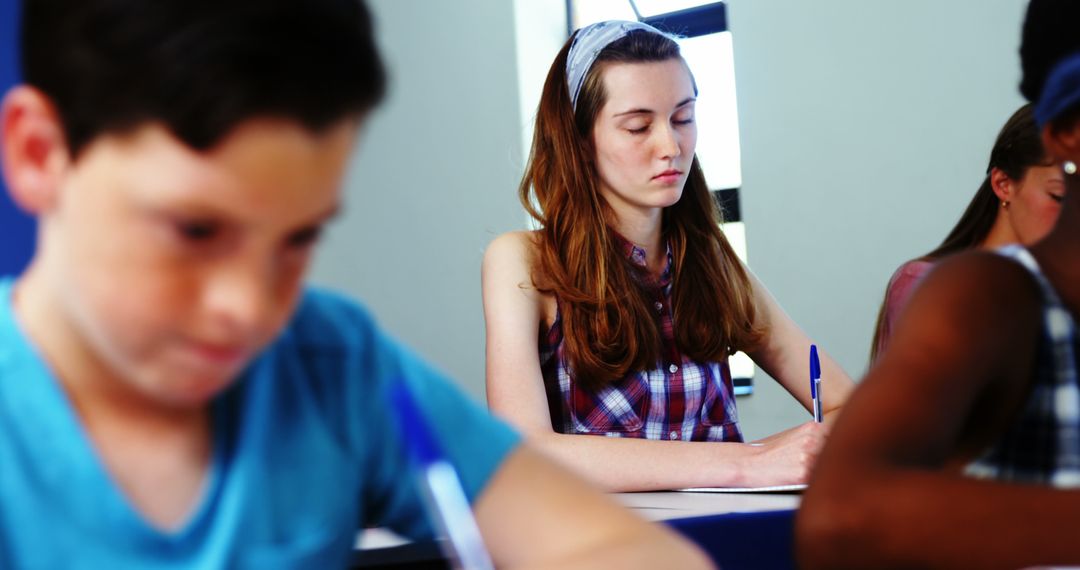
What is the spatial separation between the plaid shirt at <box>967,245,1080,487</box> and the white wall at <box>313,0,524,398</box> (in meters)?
3.14

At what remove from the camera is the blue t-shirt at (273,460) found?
598 mm

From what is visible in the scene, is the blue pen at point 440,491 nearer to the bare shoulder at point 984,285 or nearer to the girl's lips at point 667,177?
the bare shoulder at point 984,285

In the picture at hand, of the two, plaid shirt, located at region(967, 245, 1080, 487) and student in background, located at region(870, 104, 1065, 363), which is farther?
student in background, located at region(870, 104, 1065, 363)

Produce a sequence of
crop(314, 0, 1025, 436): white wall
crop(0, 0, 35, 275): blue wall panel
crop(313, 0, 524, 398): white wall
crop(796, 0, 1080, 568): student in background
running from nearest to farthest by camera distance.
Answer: crop(796, 0, 1080, 568): student in background → crop(0, 0, 35, 275): blue wall panel → crop(314, 0, 1025, 436): white wall → crop(313, 0, 524, 398): white wall

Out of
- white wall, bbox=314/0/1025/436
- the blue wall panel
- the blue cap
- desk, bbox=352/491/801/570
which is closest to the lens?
the blue cap

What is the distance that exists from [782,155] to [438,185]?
1.25m

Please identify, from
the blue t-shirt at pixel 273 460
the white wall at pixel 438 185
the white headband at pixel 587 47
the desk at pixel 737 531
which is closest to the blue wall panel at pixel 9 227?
the desk at pixel 737 531

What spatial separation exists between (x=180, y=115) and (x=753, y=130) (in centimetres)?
338

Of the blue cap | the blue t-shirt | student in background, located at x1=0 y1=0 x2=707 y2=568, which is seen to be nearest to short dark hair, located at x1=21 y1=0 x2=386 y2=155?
student in background, located at x1=0 y1=0 x2=707 y2=568

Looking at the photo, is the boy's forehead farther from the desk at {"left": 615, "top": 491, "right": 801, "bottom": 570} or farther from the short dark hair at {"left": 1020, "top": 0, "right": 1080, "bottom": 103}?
the desk at {"left": 615, "top": 491, "right": 801, "bottom": 570}

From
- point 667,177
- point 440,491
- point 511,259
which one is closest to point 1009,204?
point 667,177

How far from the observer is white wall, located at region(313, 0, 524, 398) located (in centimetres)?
394

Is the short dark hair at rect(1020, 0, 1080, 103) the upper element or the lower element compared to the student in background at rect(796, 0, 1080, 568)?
upper

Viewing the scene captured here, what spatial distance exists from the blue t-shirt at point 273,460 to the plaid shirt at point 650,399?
102 cm
